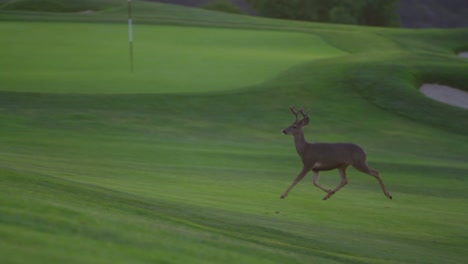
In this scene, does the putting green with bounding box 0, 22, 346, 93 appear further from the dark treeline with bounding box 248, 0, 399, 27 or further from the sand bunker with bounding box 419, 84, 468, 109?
the dark treeline with bounding box 248, 0, 399, 27

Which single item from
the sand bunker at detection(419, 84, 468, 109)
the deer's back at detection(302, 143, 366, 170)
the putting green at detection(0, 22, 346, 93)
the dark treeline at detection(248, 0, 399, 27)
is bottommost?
the dark treeline at detection(248, 0, 399, 27)

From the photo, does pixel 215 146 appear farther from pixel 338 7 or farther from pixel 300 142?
pixel 338 7

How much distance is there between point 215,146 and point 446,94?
1455 centimetres

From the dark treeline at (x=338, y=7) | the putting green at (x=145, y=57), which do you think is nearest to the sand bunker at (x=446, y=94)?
the putting green at (x=145, y=57)

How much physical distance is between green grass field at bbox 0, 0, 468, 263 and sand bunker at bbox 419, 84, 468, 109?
1.35 ft

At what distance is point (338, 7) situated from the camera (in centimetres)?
11962

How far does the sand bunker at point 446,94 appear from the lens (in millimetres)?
33094

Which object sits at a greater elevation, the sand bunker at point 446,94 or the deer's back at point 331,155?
the deer's back at point 331,155

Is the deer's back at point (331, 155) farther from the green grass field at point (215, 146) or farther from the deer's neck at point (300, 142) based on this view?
the green grass field at point (215, 146)

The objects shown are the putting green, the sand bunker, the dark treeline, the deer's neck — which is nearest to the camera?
the deer's neck

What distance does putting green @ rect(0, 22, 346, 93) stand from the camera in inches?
1229

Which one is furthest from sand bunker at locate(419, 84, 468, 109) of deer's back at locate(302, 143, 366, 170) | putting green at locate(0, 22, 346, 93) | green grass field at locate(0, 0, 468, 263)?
deer's back at locate(302, 143, 366, 170)

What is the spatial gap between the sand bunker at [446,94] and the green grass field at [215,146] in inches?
16.2

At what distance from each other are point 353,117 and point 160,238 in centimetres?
2264
